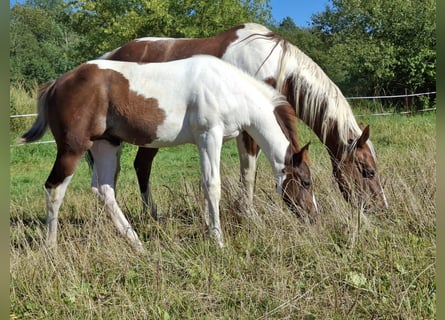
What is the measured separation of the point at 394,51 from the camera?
64.6ft

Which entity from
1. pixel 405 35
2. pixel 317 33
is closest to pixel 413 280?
pixel 405 35

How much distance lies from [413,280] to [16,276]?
2.59m

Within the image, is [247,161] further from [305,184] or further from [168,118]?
[168,118]

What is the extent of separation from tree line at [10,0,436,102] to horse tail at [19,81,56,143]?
1031 cm

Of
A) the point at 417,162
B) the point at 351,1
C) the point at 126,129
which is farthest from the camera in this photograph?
the point at 351,1

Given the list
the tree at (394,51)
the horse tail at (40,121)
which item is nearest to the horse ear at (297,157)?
the horse tail at (40,121)

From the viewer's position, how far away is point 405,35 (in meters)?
20.1

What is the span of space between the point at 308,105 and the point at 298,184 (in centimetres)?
117

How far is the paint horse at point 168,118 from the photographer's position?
3.94m

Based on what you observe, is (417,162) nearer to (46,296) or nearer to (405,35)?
(46,296)

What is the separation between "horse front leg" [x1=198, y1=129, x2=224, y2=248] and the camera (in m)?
3.97

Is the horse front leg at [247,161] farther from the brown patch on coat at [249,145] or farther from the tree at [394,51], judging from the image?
the tree at [394,51]

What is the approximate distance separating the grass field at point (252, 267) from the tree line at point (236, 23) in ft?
36.8

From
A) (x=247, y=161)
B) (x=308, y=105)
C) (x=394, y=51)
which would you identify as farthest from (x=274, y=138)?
(x=394, y=51)
